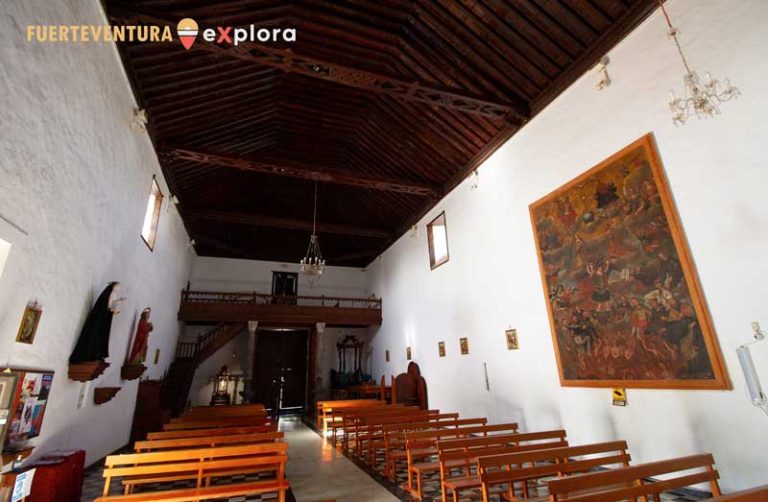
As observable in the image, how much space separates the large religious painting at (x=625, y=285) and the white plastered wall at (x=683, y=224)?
0.17m

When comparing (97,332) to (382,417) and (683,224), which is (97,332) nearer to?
(382,417)

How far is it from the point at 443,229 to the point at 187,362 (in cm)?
966

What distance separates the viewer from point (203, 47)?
5.91 metres

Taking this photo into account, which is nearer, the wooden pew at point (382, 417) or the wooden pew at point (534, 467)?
the wooden pew at point (534, 467)

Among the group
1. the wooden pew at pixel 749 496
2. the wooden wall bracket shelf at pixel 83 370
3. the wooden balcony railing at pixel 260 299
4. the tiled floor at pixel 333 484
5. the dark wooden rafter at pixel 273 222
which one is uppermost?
the dark wooden rafter at pixel 273 222

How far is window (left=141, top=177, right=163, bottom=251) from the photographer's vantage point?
328 inches

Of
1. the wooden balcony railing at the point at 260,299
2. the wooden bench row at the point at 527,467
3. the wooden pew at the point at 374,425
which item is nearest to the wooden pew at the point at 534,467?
Answer: the wooden bench row at the point at 527,467

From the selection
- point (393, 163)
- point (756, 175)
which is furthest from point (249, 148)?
point (756, 175)

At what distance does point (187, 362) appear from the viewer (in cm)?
1272

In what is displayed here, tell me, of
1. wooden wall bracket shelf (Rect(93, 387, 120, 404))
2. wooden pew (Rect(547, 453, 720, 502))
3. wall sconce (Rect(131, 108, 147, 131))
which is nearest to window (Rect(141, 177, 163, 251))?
wall sconce (Rect(131, 108, 147, 131))

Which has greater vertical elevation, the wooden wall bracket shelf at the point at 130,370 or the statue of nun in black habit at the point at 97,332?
the statue of nun in black habit at the point at 97,332

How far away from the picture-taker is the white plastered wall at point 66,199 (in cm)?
367

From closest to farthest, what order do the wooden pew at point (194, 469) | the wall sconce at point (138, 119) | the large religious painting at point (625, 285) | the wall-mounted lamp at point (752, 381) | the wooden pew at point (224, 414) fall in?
the wall-mounted lamp at point (752, 381) → the wooden pew at point (194, 469) → the large religious painting at point (625, 285) → the wall sconce at point (138, 119) → the wooden pew at point (224, 414)

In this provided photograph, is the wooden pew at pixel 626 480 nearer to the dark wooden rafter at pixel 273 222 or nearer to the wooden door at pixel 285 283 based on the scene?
the dark wooden rafter at pixel 273 222
